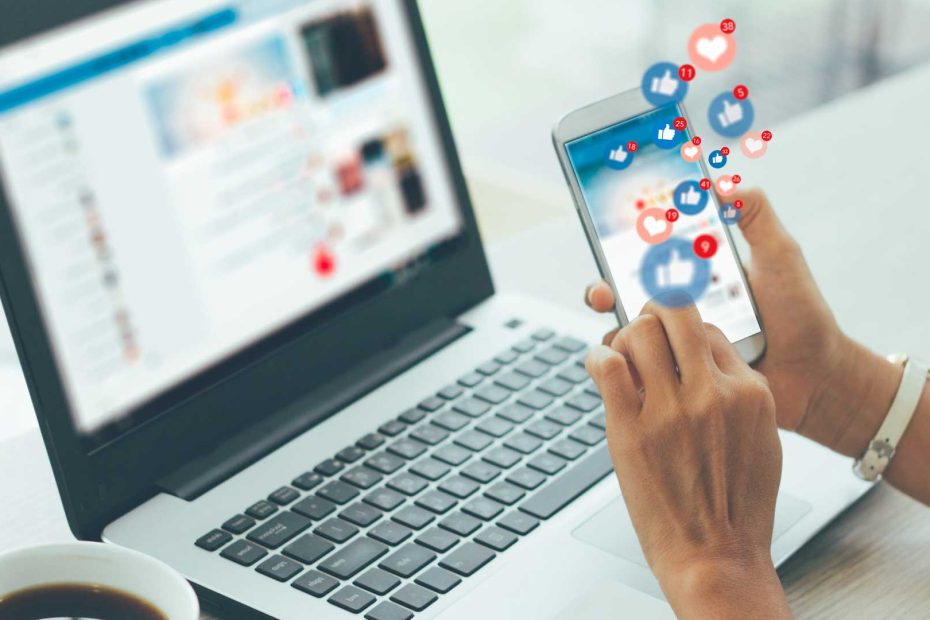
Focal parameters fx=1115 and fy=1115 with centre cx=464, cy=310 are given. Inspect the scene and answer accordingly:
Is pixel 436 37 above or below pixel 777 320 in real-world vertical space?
above

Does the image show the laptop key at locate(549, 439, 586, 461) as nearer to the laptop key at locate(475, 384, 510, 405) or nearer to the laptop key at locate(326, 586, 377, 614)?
the laptop key at locate(475, 384, 510, 405)

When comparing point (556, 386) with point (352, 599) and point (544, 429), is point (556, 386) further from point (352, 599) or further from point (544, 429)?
point (352, 599)

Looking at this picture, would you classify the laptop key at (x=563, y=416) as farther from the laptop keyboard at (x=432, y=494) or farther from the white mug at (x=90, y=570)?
the white mug at (x=90, y=570)

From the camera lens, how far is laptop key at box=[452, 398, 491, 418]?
661 mm

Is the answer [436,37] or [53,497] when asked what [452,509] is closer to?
[53,497]

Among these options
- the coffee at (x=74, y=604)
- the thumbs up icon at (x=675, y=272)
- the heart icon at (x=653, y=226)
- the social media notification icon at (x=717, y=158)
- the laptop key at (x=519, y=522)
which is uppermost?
the social media notification icon at (x=717, y=158)

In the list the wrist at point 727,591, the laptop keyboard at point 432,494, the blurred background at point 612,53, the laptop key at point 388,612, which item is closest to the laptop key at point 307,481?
the laptop keyboard at point 432,494

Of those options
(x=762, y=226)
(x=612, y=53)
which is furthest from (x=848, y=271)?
(x=612, y=53)

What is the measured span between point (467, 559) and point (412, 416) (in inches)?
5.2

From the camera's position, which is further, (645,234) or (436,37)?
(436,37)

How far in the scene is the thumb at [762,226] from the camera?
2.13ft

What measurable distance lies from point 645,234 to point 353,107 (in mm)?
198

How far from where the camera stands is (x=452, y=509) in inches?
22.8

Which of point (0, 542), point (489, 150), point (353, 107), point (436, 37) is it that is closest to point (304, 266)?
point (353, 107)
